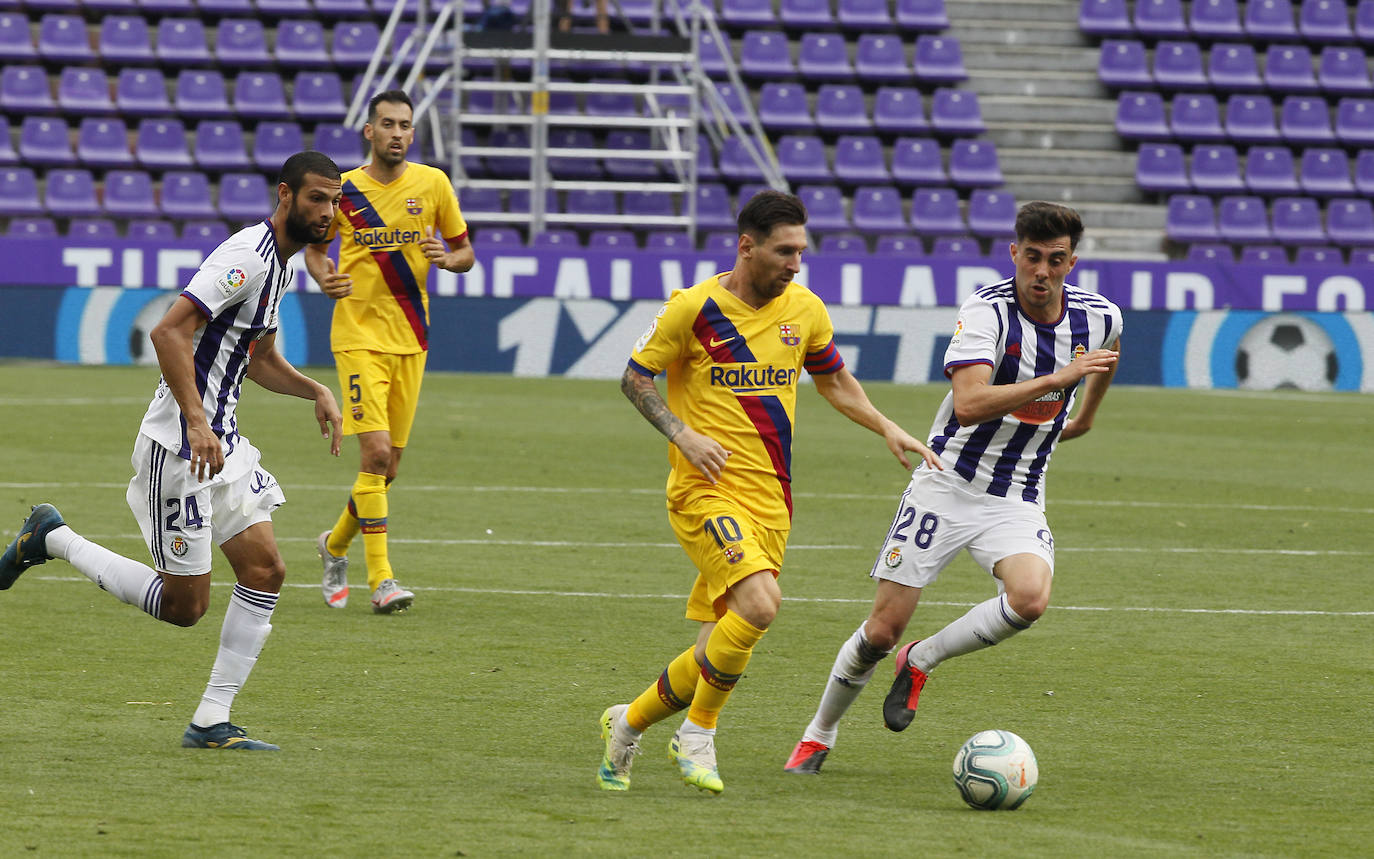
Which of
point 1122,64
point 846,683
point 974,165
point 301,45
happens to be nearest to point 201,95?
point 301,45

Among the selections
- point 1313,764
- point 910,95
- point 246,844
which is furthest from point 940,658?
point 910,95

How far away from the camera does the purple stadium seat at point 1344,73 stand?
28.1 meters

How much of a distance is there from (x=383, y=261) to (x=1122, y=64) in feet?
69.6

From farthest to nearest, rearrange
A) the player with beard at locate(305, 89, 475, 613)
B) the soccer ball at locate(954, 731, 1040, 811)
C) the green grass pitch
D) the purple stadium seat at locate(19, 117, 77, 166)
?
the purple stadium seat at locate(19, 117, 77, 166), the player with beard at locate(305, 89, 475, 613), the soccer ball at locate(954, 731, 1040, 811), the green grass pitch

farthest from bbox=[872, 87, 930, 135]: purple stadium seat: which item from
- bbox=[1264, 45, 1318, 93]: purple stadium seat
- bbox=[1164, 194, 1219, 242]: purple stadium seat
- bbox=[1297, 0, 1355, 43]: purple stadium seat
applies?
bbox=[1297, 0, 1355, 43]: purple stadium seat

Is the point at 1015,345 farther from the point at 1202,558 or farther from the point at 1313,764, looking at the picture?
the point at 1202,558

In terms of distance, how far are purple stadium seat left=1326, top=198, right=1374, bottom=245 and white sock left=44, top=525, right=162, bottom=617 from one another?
76.4ft

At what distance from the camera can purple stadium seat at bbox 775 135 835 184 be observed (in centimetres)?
2583

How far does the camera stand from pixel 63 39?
25.9m

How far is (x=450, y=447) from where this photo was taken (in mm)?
15070

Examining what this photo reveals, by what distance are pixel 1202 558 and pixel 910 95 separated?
56.7 feet

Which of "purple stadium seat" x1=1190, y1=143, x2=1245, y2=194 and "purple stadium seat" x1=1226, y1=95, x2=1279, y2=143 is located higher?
"purple stadium seat" x1=1226, y1=95, x2=1279, y2=143

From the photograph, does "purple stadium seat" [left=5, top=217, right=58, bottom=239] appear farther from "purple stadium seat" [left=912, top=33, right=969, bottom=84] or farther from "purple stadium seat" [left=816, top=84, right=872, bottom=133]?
"purple stadium seat" [left=912, top=33, right=969, bottom=84]

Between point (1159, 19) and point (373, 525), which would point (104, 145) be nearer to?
point (1159, 19)
